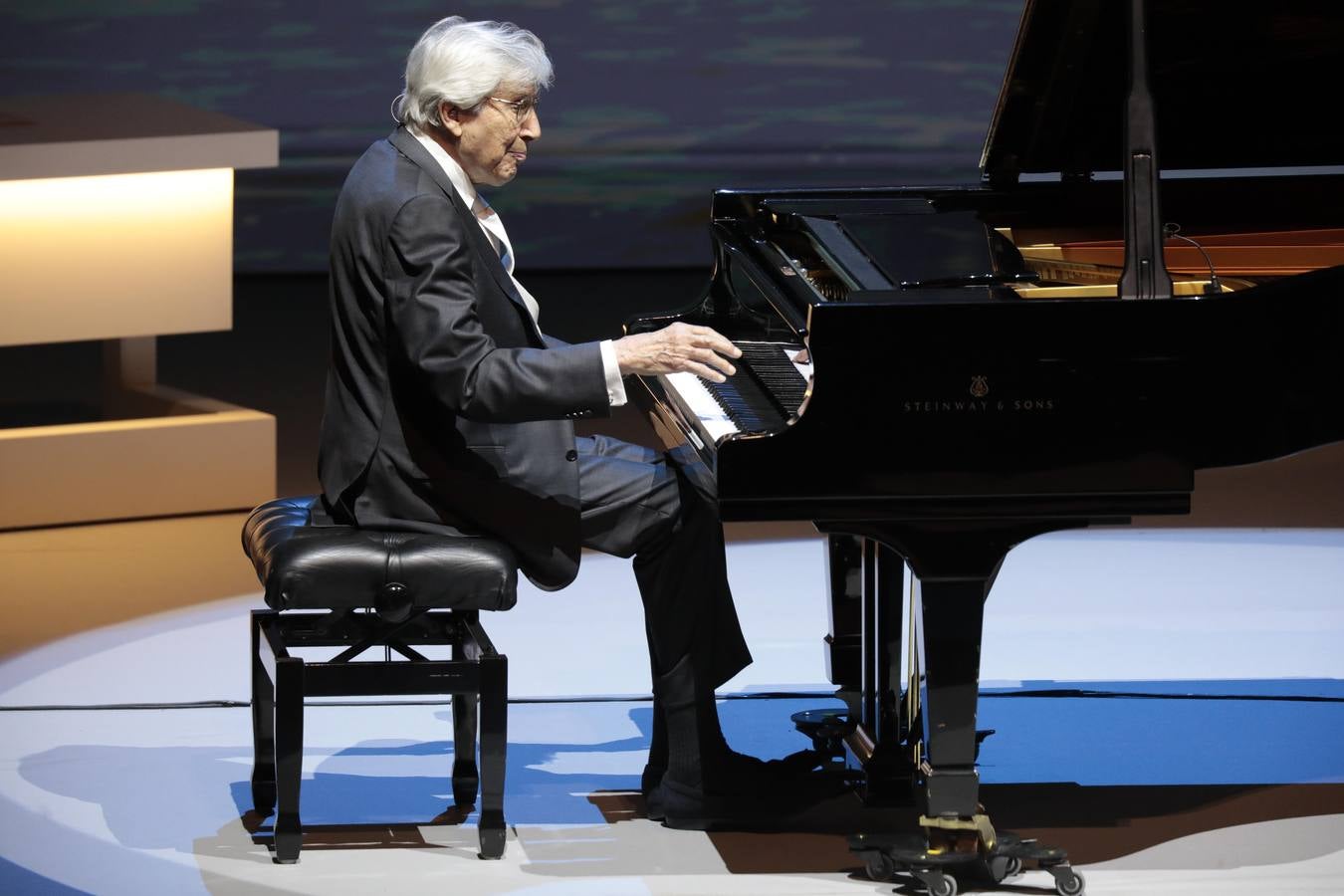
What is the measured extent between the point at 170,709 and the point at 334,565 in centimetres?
110

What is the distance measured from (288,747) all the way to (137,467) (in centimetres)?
302

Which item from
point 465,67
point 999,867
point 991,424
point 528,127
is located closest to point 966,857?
point 999,867

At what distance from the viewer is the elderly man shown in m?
3.46

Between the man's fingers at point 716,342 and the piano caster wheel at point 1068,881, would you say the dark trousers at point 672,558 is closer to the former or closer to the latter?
the man's fingers at point 716,342

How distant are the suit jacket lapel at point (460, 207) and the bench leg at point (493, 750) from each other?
57 cm

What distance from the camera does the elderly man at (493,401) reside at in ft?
11.3

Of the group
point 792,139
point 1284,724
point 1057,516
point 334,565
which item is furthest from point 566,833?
point 792,139

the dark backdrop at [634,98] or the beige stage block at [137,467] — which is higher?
the dark backdrop at [634,98]

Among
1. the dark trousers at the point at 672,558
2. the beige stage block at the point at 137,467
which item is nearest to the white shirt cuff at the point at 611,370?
the dark trousers at the point at 672,558

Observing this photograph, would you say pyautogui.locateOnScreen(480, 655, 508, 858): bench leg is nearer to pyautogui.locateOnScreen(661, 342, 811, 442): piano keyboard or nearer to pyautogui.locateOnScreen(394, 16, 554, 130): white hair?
pyautogui.locateOnScreen(661, 342, 811, 442): piano keyboard

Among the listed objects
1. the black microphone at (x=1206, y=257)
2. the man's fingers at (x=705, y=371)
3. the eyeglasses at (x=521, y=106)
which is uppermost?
the eyeglasses at (x=521, y=106)

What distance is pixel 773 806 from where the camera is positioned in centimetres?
371

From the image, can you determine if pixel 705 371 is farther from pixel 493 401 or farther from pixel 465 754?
pixel 465 754

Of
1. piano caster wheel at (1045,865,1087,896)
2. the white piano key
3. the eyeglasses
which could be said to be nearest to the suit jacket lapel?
the eyeglasses
